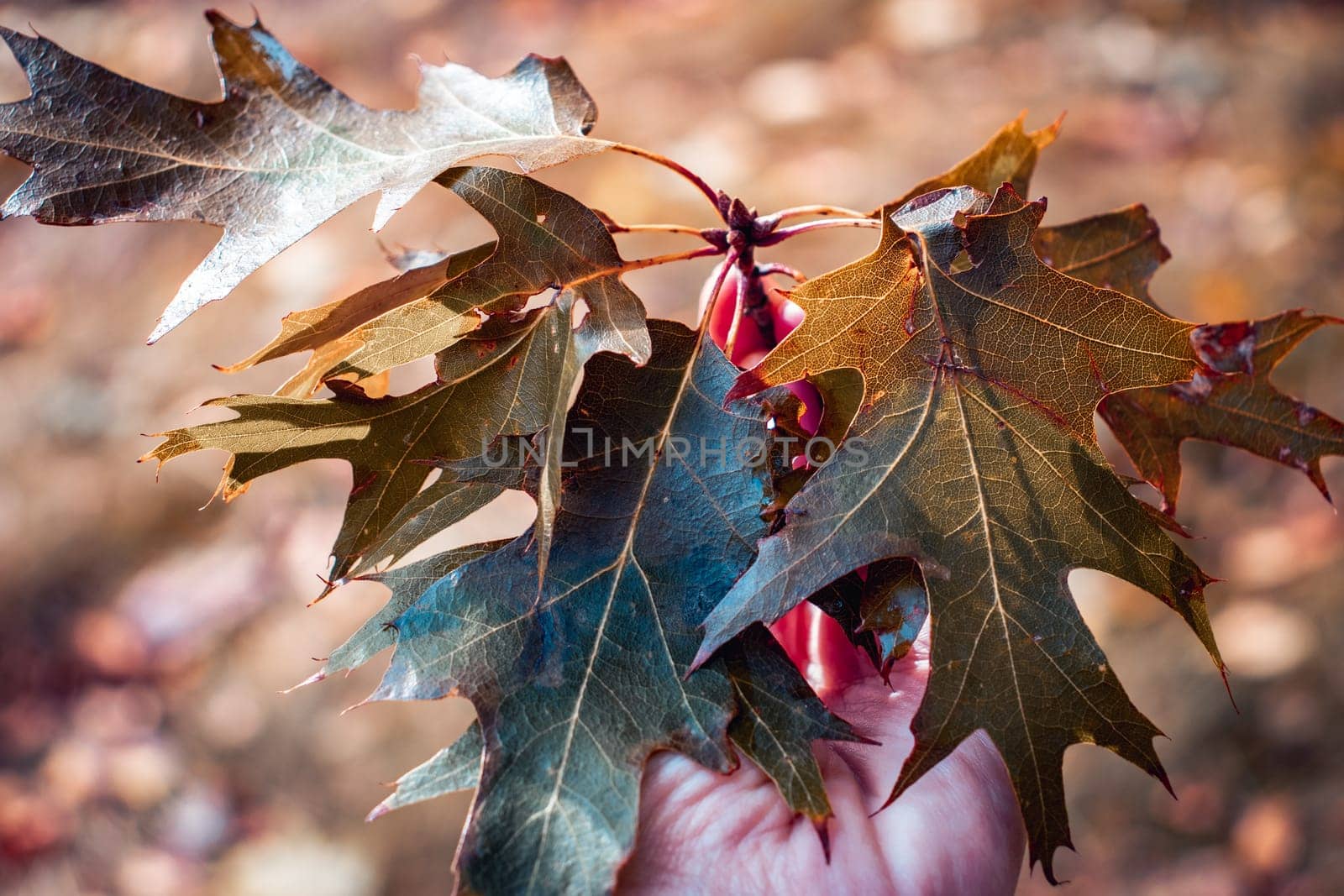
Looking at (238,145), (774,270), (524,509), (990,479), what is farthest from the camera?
(524,509)

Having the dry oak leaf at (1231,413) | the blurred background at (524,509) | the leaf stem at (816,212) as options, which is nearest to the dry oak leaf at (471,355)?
the leaf stem at (816,212)

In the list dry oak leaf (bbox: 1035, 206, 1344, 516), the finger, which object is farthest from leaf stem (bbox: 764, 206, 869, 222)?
the finger

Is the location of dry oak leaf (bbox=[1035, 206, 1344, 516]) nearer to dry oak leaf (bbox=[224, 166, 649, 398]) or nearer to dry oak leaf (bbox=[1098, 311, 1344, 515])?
dry oak leaf (bbox=[1098, 311, 1344, 515])

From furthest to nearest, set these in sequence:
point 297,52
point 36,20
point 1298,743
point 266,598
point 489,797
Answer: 1. point 36,20
2. point 297,52
3. point 266,598
4. point 1298,743
5. point 489,797

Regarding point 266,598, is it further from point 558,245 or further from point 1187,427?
point 1187,427

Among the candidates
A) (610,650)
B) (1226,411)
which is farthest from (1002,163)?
(610,650)

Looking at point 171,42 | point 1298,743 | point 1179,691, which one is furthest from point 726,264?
point 171,42

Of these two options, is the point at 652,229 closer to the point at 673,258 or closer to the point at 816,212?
the point at 673,258

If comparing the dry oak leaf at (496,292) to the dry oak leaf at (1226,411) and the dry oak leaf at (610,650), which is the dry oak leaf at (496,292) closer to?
the dry oak leaf at (610,650)
